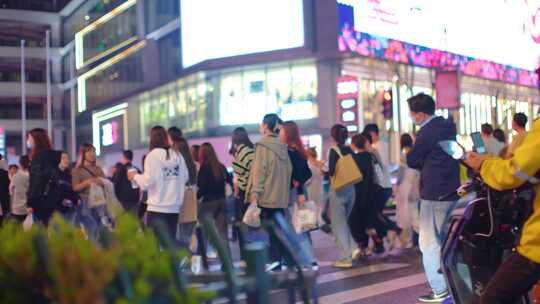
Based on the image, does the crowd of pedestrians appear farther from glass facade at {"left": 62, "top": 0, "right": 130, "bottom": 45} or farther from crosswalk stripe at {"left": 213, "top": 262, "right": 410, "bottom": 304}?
glass facade at {"left": 62, "top": 0, "right": 130, "bottom": 45}

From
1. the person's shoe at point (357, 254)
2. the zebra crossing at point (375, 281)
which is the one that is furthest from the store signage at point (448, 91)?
the person's shoe at point (357, 254)

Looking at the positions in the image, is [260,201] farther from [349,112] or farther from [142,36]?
[142,36]

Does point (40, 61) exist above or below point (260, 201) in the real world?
above

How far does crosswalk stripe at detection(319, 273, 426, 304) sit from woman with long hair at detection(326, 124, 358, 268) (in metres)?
1.17

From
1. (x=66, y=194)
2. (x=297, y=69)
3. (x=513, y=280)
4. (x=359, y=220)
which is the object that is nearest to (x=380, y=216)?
(x=359, y=220)

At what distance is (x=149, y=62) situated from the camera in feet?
151

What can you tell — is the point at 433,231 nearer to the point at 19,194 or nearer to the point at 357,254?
the point at 357,254

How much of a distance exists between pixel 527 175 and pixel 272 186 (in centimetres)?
486

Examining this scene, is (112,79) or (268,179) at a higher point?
(112,79)

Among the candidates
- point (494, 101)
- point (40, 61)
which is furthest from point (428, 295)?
point (40, 61)

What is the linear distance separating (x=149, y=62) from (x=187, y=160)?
1476 inches

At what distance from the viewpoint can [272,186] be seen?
26.9 feet

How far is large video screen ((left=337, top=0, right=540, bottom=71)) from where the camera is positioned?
30562 millimetres

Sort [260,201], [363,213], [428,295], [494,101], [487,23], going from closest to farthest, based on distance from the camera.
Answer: [428,295], [260,201], [363,213], [487,23], [494,101]
